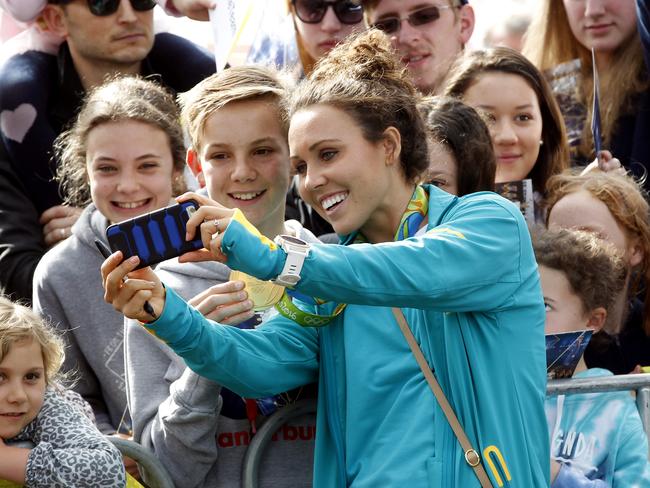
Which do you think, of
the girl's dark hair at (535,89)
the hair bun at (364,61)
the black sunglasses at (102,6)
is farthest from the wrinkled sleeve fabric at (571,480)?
the black sunglasses at (102,6)

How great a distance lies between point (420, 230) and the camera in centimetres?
346

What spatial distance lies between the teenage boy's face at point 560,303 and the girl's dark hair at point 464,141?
1.22 feet

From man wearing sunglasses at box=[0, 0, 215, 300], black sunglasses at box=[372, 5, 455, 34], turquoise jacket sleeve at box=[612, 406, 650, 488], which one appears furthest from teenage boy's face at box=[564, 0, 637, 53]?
turquoise jacket sleeve at box=[612, 406, 650, 488]

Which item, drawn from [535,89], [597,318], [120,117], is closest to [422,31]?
[535,89]

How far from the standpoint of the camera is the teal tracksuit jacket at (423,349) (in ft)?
10.3

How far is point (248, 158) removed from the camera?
398 cm

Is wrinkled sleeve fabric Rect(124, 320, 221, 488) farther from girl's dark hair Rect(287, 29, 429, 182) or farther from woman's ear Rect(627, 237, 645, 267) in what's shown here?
woman's ear Rect(627, 237, 645, 267)

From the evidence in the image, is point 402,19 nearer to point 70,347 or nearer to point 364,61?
point 364,61

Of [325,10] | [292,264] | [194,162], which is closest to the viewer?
[292,264]

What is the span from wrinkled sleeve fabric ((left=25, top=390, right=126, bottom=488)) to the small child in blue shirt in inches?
50.5

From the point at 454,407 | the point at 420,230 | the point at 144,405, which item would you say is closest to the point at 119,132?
the point at 144,405

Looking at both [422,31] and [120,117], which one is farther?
[422,31]

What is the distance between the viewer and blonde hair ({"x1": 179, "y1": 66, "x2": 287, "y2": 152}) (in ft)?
13.1

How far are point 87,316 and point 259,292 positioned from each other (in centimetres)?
82
